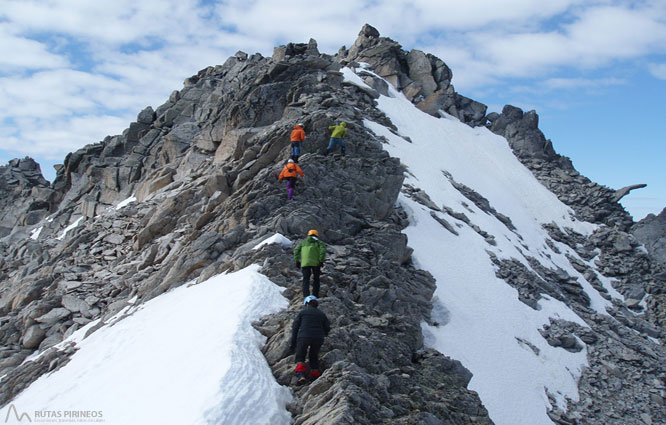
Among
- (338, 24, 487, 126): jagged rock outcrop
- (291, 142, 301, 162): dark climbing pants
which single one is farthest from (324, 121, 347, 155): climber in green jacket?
(338, 24, 487, 126): jagged rock outcrop

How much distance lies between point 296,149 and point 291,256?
21.7 ft

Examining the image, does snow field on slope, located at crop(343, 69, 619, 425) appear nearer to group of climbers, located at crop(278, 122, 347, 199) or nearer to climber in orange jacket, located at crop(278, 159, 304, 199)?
group of climbers, located at crop(278, 122, 347, 199)

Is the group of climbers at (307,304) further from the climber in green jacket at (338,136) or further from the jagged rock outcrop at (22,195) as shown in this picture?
the jagged rock outcrop at (22,195)

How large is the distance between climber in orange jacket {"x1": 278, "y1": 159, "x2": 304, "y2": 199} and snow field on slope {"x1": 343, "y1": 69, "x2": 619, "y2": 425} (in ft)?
22.0

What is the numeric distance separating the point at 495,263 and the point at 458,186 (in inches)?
429

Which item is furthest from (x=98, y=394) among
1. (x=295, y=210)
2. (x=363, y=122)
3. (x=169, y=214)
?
(x=363, y=122)

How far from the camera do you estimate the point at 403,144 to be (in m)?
35.6

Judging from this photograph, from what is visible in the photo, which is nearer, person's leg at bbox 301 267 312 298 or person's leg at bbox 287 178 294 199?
person's leg at bbox 301 267 312 298

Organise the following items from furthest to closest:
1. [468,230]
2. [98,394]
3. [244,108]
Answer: [244,108], [468,230], [98,394]

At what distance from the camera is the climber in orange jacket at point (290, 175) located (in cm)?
1734

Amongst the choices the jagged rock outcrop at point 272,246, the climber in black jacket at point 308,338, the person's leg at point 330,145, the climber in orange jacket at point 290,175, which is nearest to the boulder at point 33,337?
the jagged rock outcrop at point 272,246

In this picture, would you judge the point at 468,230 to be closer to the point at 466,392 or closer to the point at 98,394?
the point at 466,392

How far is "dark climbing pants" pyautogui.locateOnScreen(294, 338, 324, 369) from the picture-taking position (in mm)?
8734

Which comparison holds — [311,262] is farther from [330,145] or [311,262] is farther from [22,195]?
[22,195]
